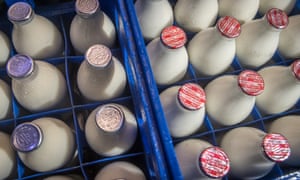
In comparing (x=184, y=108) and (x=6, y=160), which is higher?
(x=184, y=108)

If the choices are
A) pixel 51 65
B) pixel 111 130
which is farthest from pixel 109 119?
pixel 51 65

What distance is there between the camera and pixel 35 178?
2.17ft

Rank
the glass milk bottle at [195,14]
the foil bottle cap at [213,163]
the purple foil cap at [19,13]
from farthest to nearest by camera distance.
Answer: the glass milk bottle at [195,14] → the purple foil cap at [19,13] → the foil bottle cap at [213,163]

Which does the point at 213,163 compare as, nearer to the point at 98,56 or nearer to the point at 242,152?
the point at 242,152

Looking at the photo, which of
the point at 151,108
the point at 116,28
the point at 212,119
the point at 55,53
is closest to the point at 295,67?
the point at 212,119

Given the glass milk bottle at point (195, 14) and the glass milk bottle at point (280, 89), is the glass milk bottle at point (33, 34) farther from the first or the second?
the glass milk bottle at point (280, 89)

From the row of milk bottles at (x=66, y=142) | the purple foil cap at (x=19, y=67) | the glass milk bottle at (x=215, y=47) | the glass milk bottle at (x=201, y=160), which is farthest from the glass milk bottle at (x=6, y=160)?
the glass milk bottle at (x=215, y=47)

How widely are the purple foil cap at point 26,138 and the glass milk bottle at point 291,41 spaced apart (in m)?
0.65

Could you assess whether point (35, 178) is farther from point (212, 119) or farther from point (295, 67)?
point (295, 67)

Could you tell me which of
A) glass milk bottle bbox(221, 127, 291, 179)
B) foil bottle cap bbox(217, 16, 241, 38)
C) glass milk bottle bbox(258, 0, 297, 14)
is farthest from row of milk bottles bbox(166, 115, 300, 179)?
glass milk bottle bbox(258, 0, 297, 14)

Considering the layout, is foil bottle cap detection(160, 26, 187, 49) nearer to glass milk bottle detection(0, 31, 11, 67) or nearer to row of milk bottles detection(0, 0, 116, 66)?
row of milk bottles detection(0, 0, 116, 66)

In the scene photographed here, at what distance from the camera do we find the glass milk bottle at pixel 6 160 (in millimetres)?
614

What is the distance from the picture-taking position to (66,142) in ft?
2.08

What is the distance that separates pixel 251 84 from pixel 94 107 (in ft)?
1.17
